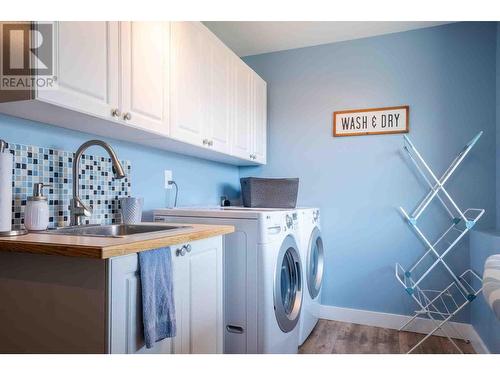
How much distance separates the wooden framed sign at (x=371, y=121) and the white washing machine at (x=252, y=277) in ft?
4.14

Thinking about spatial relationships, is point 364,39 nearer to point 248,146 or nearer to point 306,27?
point 306,27

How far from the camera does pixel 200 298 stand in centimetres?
148

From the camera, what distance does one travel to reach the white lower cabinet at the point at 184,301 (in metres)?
1.05

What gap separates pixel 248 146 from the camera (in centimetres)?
276

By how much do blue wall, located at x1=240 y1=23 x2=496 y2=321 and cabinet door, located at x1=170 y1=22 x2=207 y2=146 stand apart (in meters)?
1.25

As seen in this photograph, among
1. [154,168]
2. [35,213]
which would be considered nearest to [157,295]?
[35,213]

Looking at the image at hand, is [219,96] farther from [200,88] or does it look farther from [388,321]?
[388,321]

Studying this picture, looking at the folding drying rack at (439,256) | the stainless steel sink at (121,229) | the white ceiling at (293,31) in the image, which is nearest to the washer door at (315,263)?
the folding drying rack at (439,256)

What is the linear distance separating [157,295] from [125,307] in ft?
0.44

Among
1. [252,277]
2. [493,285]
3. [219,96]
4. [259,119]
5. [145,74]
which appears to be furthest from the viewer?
[259,119]

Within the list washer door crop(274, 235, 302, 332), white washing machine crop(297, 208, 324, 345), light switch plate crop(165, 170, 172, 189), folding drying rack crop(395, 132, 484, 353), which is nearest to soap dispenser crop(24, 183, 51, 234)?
light switch plate crop(165, 170, 172, 189)

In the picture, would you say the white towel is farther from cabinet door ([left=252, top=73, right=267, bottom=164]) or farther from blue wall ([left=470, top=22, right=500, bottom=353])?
cabinet door ([left=252, top=73, right=267, bottom=164])
